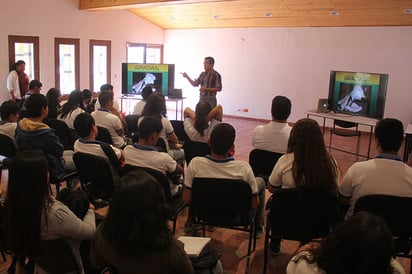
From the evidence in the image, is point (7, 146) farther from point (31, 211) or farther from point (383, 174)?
point (383, 174)

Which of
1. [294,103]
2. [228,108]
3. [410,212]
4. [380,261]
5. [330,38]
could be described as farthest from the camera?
[228,108]

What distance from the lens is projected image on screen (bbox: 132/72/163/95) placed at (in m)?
7.97

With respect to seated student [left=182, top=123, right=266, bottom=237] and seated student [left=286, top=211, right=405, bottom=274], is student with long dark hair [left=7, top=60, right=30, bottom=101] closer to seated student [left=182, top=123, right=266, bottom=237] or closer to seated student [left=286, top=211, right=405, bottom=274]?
seated student [left=182, top=123, right=266, bottom=237]

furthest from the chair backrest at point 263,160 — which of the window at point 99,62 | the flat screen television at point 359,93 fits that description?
the window at point 99,62

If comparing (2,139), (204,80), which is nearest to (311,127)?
(2,139)

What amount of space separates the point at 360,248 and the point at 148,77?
7.17m

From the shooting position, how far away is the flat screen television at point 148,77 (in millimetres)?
7918

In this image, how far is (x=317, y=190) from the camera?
238 cm

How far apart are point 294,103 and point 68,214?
27.3ft

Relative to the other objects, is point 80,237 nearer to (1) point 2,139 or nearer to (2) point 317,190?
(2) point 317,190

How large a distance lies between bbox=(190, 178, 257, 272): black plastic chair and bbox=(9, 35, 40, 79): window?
6650 mm

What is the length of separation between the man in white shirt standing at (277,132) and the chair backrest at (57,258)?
2015 millimetres

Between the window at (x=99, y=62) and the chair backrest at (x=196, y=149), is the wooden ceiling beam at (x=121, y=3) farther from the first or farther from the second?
the chair backrest at (x=196, y=149)

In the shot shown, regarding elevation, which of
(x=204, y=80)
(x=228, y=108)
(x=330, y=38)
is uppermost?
(x=330, y=38)
